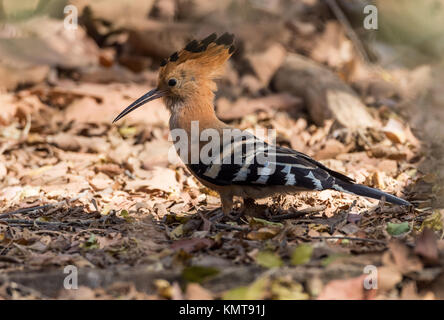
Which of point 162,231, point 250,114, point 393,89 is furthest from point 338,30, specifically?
point 162,231

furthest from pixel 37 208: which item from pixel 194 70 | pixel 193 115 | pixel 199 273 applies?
pixel 199 273

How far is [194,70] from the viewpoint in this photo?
13.6ft

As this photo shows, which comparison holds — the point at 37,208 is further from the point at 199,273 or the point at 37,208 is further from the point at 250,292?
the point at 250,292

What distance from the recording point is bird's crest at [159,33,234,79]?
13.3 ft

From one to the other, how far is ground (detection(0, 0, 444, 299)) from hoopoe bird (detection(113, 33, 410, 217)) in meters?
0.21

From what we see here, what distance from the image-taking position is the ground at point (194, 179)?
2.77 m

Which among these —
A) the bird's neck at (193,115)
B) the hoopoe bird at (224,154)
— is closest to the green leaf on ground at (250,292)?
the hoopoe bird at (224,154)
